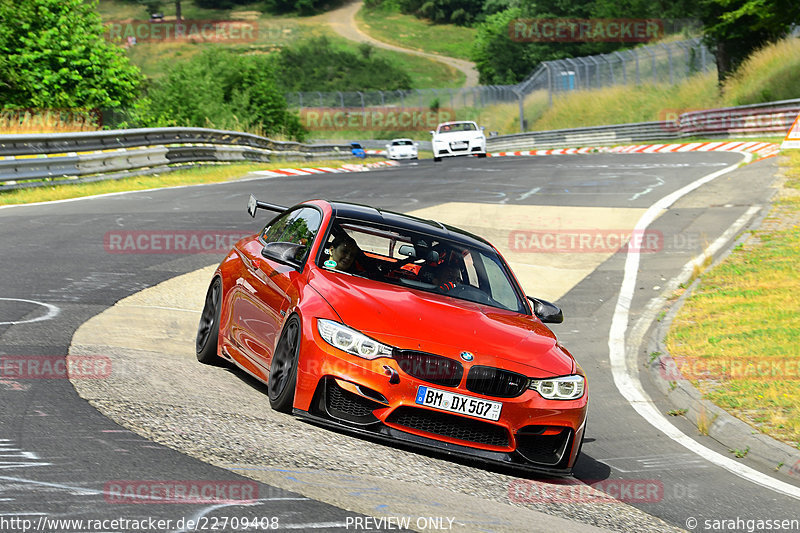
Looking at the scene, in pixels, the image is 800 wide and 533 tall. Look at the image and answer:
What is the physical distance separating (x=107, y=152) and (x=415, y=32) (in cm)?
11690

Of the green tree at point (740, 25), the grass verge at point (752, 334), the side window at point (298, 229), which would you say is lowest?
the grass verge at point (752, 334)

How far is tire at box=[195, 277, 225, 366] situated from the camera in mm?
8344

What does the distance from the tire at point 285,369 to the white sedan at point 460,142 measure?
33785 mm

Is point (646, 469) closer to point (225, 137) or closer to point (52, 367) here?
point (52, 367)

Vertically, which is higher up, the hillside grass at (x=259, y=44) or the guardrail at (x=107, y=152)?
the hillside grass at (x=259, y=44)

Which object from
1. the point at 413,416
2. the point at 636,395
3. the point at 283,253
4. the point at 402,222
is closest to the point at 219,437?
the point at 413,416

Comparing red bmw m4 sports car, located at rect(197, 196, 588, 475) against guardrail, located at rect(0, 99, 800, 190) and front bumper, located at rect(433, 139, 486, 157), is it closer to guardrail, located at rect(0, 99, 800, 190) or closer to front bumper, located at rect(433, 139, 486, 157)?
guardrail, located at rect(0, 99, 800, 190)

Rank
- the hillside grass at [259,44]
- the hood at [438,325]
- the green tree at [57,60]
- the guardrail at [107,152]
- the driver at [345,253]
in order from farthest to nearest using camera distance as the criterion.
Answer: the hillside grass at [259,44], the green tree at [57,60], the guardrail at [107,152], the driver at [345,253], the hood at [438,325]

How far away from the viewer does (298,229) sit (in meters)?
8.23

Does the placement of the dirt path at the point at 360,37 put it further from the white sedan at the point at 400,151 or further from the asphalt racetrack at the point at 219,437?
the asphalt racetrack at the point at 219,437

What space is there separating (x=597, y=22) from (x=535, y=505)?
82.7 m

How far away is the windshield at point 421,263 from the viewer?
7512 millimetres

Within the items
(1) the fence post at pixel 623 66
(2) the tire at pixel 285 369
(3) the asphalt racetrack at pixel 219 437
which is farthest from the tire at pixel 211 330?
(1) the fence post at pixel 623 66

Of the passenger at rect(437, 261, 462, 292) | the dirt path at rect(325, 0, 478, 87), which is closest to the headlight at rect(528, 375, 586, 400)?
the passenger at rect(437, 261, 462, 292)
